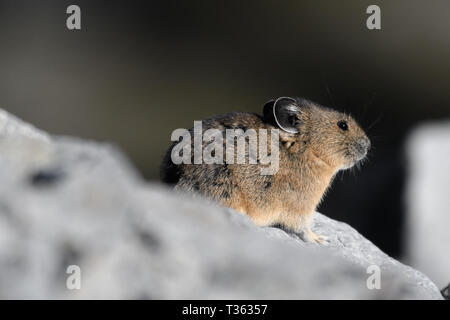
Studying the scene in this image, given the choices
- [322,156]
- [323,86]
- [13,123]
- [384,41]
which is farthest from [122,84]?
[13,123]

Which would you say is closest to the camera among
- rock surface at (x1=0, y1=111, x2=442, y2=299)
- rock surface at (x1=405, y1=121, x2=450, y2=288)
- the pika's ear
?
rock surface at (x1=0, y1=111, x2=442, y2=299)

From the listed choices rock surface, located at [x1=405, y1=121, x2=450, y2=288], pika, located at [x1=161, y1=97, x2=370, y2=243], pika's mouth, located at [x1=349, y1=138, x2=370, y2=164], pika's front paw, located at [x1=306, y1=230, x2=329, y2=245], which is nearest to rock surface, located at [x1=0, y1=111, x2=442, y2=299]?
pika, located at [x1=161, y1=97, x2=370, y2=243]

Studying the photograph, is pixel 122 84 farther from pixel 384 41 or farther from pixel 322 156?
pixel 322 156

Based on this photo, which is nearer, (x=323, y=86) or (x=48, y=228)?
(x=48, y=228)

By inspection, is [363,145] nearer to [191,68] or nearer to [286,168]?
[286,168]

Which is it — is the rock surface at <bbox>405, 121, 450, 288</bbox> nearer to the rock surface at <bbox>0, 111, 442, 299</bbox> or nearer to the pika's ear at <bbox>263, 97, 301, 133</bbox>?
the pika's ear at <bbox>263, 97, 301, 133</bbox>

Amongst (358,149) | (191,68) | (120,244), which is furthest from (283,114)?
(191,68)
